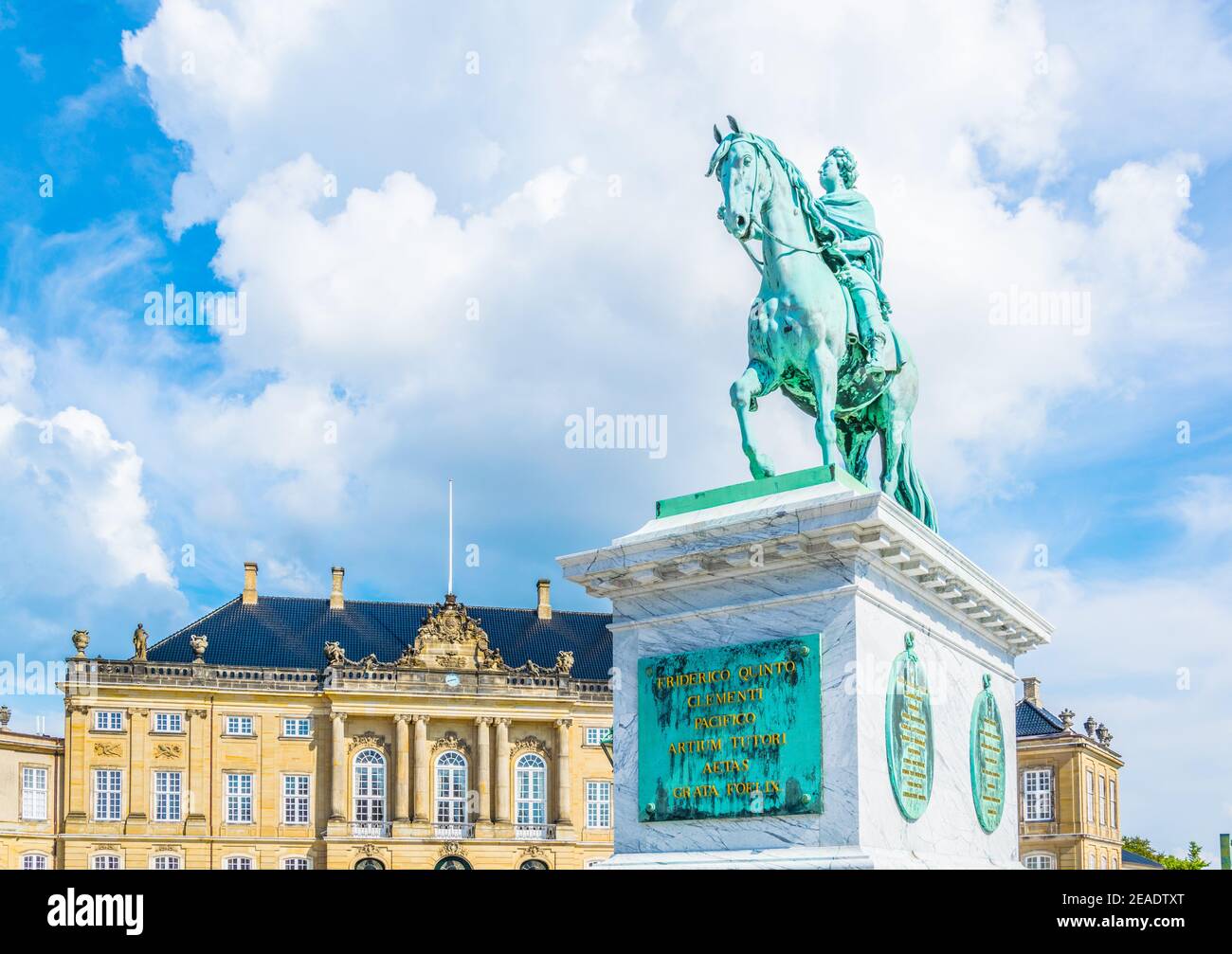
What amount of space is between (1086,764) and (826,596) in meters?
47.5

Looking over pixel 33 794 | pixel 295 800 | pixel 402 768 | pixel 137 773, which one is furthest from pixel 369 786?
pixel 33 794

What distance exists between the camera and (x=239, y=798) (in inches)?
2077

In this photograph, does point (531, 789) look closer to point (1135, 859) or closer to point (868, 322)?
point (1135, 859)

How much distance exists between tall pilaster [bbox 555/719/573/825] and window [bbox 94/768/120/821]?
16433 mm

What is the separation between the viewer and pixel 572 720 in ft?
182

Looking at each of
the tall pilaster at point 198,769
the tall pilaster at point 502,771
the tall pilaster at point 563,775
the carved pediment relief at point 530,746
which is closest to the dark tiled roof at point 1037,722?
the tall pilaster at point 563,775

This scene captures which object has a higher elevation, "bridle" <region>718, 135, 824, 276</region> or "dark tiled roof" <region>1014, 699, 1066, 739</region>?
"bridle" <region>718, 135, 824, 276</region>

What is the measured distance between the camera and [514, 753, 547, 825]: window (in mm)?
54938

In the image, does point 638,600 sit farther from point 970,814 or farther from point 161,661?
point 161,661

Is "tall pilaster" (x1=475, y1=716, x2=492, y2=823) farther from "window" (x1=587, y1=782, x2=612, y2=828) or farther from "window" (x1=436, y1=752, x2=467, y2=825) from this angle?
"window" (x1=587, y1=782, x2=612, y2=828)

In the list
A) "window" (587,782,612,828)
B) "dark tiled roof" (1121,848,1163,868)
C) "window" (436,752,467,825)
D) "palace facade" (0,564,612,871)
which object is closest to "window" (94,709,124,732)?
"palace facade" (0,564,612,871)

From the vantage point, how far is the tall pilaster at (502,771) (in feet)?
178
